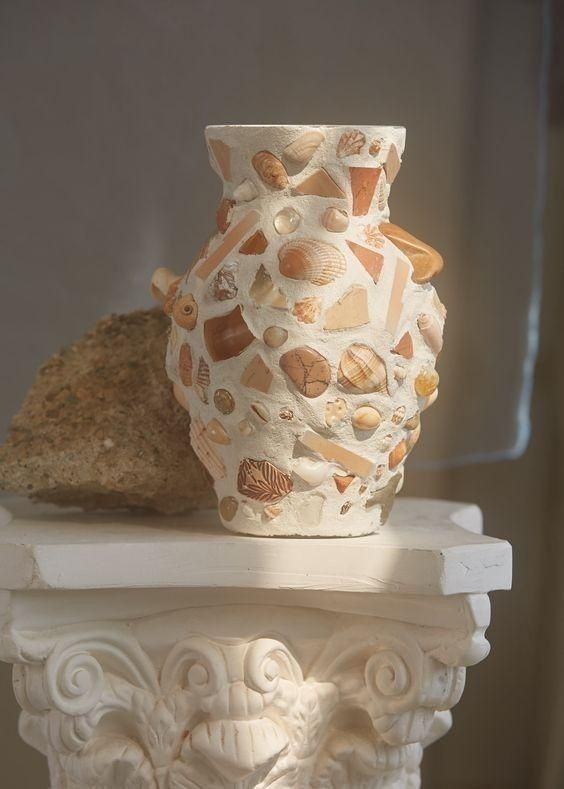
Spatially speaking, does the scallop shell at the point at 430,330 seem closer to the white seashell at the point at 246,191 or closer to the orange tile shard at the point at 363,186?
the orange tile shard at the point at 363,186

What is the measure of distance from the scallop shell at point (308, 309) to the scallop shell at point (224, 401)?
0.14 meters

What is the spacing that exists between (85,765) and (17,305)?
1145mm

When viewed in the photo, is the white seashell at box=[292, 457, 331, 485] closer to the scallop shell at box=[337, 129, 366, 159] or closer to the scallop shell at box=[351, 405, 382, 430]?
the scallop shell at box=[351, 405, 382, 430]

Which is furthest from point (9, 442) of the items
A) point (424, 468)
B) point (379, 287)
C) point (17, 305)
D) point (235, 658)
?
point (424, 468)

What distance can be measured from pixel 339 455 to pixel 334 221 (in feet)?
1.01

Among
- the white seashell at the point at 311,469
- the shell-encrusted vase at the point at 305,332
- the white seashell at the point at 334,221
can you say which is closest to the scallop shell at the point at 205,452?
the shell-encrusted vase at the point at 305,332

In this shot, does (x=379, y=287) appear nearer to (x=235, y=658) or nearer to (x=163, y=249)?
(x=235, y=658)

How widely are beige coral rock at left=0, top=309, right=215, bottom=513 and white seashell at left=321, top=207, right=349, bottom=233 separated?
36 centimetres

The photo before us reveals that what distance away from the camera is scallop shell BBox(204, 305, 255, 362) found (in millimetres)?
1801

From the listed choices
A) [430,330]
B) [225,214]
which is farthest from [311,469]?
[225,214]

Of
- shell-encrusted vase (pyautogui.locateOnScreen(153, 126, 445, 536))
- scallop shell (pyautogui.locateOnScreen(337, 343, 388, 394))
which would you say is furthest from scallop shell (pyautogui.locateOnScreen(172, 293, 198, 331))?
scallop shell (pyautogui.locateOnScreen(337, 343, 388, 394))

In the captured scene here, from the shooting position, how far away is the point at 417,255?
1.88 meters

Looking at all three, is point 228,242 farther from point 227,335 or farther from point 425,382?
point 425,382

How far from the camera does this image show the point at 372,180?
186cm
